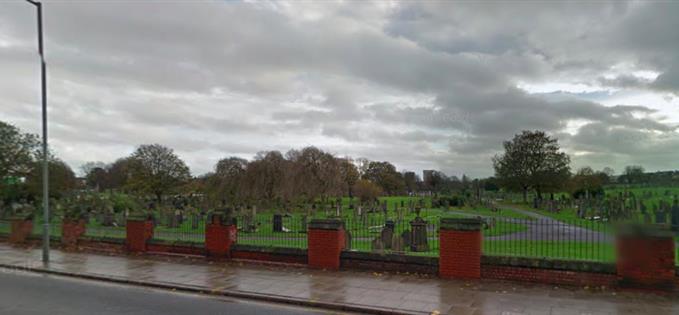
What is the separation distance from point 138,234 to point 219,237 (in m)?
3.27

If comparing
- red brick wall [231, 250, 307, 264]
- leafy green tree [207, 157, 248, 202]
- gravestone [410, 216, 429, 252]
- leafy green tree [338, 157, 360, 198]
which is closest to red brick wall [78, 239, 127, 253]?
red brick wall [231, 250, 307, 264]

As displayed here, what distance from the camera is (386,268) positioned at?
10.8m

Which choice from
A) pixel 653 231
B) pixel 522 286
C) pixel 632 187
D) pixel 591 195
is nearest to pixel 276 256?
pixel 522 286

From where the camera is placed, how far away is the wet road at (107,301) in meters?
7.92

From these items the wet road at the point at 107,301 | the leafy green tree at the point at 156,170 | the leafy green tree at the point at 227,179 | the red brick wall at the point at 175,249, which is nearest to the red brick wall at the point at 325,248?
the wet road at the point at 107,301

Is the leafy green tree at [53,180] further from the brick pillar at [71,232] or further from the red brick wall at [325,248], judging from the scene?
the red brick wall at [325,248]

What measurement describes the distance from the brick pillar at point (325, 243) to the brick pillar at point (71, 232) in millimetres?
9448

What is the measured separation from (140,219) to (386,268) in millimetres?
8121

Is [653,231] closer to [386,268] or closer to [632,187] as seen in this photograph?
[386,268]

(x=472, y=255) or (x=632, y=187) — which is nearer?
(x=472, y=255)

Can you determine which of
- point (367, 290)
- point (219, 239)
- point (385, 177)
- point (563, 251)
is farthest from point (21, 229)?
point (385, 177)

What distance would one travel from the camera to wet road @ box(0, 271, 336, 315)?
7922 millimetres

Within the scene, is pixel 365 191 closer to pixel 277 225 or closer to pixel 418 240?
pixel 277 225

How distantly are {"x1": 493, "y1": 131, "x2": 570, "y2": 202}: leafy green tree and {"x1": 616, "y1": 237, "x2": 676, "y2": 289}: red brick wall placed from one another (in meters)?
47.2
